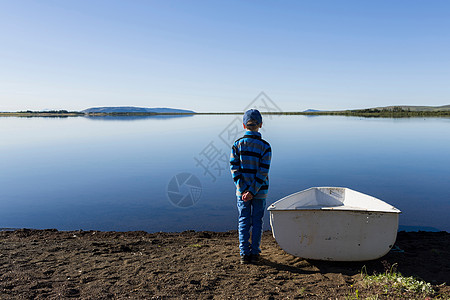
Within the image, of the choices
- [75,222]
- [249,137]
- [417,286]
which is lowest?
[75,222]

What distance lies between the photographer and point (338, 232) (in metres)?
4.57

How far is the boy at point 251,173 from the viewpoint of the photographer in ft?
14.8

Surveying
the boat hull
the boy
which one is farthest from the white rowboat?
the boy

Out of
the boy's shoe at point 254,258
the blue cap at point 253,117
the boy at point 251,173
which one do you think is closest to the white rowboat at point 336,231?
the boy at point 251,173

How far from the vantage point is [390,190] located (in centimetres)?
1069

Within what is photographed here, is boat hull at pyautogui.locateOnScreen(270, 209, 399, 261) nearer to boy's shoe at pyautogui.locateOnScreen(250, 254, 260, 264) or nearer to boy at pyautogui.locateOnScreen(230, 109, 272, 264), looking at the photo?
boy at pyautogui.locateOnScreen(230, 109, 272, 264)

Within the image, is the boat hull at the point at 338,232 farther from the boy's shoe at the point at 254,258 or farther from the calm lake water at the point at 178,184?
the calm lake water at the point at 178,184

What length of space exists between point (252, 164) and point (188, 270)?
1.82 meters

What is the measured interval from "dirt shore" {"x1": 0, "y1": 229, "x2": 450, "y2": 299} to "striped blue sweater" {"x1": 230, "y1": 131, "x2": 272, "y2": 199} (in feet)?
3.96

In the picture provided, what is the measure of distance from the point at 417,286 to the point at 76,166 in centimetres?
1629

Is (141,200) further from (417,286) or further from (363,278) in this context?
(417,286)

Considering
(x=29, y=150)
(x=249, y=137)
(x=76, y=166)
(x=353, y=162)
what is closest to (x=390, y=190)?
(x=353, y=162)

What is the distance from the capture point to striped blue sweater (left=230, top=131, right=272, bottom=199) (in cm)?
450

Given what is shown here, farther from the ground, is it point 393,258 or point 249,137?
point 249,137
